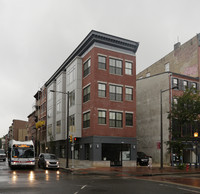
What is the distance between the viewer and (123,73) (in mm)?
38656

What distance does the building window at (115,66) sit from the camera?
3809 centimetres

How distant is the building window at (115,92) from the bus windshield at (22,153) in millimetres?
12084

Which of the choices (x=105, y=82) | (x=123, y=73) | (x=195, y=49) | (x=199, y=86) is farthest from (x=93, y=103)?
(x=195, y=49)

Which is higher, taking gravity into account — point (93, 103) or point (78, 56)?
point (78, 56)

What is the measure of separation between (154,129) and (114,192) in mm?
30276

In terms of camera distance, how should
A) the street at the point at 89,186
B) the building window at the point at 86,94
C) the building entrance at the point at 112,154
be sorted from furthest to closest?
the building window at the point at 86,94, the building entrance at the point at 112,154, the street at the point at 89,186

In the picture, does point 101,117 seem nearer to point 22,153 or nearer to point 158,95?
point 22,153

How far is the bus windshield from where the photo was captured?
104 ft

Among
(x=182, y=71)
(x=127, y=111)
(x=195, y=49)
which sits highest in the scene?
(x=195, y=49)

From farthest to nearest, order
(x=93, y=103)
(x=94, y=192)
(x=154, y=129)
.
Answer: (x=154, y=129) → (x=93, y=103) → (x=94, y=192)

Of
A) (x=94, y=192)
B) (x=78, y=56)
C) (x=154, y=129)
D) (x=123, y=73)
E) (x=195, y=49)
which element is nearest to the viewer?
(x=94, y=192)

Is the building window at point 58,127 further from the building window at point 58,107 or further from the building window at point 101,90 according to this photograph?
the building window at point 101,90

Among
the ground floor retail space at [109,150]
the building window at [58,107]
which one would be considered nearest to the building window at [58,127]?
the building window at [58,107]

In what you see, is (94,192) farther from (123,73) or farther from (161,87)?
(161,87)
